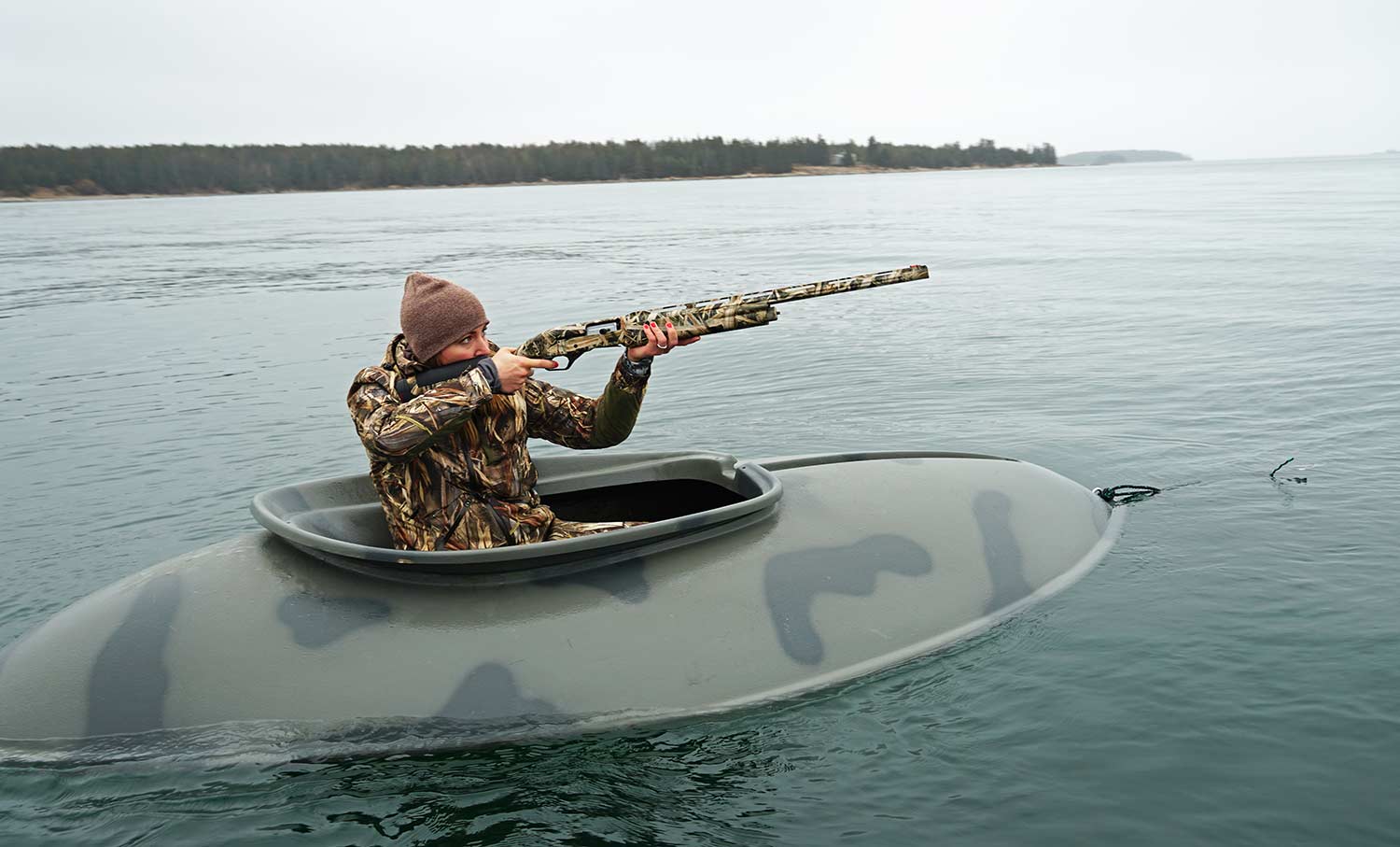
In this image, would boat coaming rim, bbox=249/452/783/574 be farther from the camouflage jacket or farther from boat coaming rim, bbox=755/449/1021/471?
boat coaming rim, bbox=755/449/1021/471

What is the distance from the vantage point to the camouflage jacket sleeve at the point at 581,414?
6148 millimetres

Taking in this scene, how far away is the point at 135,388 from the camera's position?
52.3ft

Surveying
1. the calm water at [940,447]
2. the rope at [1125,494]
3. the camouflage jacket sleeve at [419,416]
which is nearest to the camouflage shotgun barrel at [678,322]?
the camouflage jacket sleeve at [419,416]

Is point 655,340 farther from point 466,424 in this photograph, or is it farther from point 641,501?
point 641,501

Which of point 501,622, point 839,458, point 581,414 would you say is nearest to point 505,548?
point 501,622

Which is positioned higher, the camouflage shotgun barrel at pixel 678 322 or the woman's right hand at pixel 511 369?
the camouflage shotgun barrel at pixel 678 322

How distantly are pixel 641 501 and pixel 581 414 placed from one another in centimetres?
82

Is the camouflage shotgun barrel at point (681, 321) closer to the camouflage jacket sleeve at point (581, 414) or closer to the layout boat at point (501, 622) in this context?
the camouflage jacket sleeve at point (581, 414)

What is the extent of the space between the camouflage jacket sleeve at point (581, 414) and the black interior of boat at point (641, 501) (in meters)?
0.49

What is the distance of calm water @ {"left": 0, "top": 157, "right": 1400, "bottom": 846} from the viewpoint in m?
5.01

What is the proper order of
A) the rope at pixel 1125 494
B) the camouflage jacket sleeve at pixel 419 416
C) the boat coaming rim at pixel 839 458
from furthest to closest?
1. the rope at pixel 1125 494
2. the boat coaming rim at pixel 839 458
3. the camouflage jacket sleeve at pixel 419 416

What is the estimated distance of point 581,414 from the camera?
633 cm

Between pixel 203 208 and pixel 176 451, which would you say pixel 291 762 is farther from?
pixel 203 208

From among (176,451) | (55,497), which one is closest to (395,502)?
(55,497)
